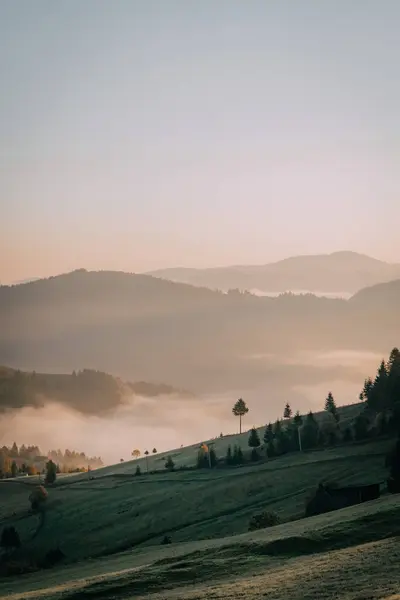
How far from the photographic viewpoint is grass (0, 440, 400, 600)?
162 feet

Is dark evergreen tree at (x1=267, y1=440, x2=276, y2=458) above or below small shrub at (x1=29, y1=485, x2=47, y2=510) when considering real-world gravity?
above

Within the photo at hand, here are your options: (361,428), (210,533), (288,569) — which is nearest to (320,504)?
(210,533)

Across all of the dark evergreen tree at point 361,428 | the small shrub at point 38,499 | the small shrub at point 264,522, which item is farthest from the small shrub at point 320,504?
the small shrub at point 38,499

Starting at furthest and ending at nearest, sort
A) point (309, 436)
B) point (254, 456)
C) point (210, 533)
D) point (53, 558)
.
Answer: point (254, 456) → point (309, 436) → point (53, 558) → point (210, 533)

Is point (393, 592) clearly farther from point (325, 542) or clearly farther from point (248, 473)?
point (248, 473)

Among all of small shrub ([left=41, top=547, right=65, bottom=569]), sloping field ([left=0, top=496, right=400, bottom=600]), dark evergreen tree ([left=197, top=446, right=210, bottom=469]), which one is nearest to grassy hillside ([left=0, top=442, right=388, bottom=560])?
small shrub ([left=41, top=547, right=65, bottom=569])

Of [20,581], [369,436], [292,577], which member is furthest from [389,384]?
[292,577]

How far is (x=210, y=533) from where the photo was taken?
107125 millimetres

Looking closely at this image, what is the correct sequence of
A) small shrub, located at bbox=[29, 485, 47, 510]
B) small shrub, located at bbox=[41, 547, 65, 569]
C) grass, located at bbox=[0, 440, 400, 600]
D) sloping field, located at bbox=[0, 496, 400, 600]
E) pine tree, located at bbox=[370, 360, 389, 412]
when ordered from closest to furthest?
sloping field, located at bbox=[0, 496, 400, 600] → grass, located at bbox=[0, 440, 400, 600] → small shrub, located at bbox=[41, 547, 65, 569] → pine tree, located at bbox=[370, 360, 389, 412] → small shrub, located at bbox=[29, 485, 47, 510]

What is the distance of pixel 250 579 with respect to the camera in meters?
48.8

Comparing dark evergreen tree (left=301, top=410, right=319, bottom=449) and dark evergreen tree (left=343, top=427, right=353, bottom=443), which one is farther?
dark evergreen tree (left=301, top=410, right=319, bottom=449)

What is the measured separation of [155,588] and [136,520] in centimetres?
8970

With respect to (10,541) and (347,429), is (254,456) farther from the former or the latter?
(10,541)

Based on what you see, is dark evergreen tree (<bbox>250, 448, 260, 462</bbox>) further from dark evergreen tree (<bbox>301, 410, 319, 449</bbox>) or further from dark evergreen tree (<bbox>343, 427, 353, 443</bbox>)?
dark evergreen tree (<bbox>343, 427, 353, 443</bbox>)
